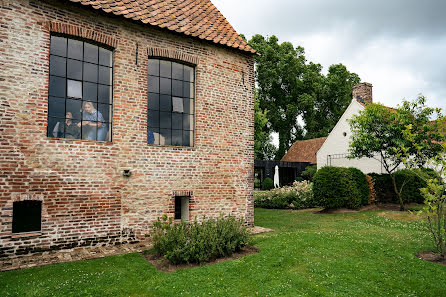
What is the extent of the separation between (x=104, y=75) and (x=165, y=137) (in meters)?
2.31

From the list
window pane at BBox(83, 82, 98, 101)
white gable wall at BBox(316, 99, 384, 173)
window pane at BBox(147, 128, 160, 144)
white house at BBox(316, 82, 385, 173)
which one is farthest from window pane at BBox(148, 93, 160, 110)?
white gable wall at BBox(316, 99, 384, 173)

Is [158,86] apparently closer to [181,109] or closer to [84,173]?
[181,109]

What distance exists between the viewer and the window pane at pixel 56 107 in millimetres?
6922

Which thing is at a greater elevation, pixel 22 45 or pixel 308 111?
pixel 308 111

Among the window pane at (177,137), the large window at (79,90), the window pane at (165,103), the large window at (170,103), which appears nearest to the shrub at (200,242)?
the window pane at (177,137)

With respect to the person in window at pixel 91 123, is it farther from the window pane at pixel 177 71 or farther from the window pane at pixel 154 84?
the window pane at pixel 177 71

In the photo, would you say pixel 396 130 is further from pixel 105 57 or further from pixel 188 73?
pixel 105 57

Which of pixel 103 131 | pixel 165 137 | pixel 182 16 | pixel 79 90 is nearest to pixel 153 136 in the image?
pixel 165 137

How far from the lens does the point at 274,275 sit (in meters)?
5.23

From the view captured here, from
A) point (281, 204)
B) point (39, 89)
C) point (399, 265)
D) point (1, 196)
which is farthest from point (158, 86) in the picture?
point (281, 204)

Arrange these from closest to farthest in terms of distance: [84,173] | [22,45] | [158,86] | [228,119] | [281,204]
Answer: [22,45]
[84,173]
[158,86]
[228,119]
[281,204]

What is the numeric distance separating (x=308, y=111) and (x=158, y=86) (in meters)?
33.3

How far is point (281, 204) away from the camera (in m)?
15.8

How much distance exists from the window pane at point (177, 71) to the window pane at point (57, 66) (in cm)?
291
